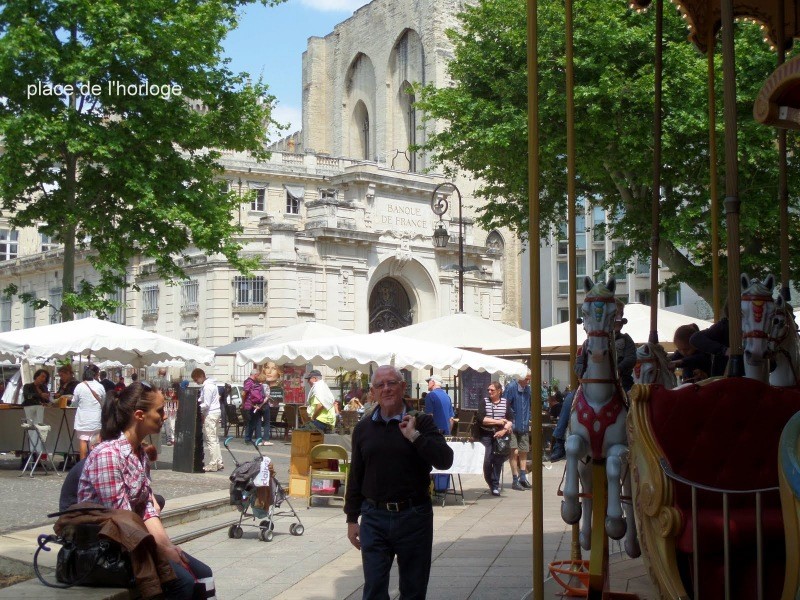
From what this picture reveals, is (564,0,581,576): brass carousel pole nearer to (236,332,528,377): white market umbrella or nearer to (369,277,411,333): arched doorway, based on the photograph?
(236,332,528,377): white market umbrella

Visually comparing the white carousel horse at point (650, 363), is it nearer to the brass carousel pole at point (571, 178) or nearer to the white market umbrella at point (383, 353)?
the brass carousel pole at point (571, 178)

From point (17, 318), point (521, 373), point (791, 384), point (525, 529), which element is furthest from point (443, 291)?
point (791, 384)

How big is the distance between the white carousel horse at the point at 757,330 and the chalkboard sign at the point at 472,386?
70.5ft

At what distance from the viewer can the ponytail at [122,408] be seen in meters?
6.45

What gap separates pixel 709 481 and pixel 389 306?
4417 centimetres

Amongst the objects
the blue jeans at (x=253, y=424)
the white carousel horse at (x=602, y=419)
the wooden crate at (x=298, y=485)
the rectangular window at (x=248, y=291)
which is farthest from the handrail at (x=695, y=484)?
the rectangular window at (x=248, y=291)

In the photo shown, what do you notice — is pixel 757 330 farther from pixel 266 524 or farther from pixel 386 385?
pixel 266 524

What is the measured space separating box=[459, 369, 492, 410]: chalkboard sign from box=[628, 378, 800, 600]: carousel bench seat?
2200 cm

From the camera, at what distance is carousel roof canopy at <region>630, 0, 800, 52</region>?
9742mm

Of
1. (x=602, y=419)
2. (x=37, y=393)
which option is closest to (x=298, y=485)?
(x=37, y=393)

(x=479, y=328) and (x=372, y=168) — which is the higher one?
(x=372, y=168)

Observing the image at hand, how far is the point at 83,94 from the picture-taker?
2600 centimetres

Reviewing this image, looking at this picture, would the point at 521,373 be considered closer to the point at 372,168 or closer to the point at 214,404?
the point at 214,404

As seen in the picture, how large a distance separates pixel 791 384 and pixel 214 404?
15.4 meters
